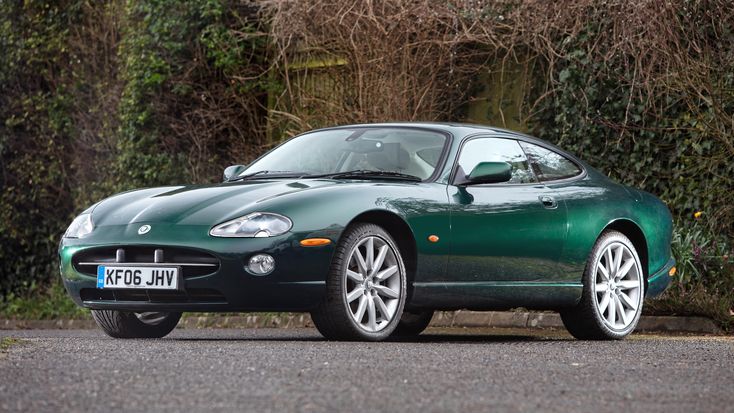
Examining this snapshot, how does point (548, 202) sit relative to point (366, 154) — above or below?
below

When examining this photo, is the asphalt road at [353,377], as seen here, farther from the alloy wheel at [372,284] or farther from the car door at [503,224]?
the car door at [503,224]

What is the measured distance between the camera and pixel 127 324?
338 inches

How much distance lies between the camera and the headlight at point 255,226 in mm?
7398

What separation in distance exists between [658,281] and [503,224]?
5.22 ft

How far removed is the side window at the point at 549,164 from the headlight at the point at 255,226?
2341 mm

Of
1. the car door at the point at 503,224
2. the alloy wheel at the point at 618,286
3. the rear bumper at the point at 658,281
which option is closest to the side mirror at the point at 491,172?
the car door at the point at 503,224

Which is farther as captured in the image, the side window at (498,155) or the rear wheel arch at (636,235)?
the rear wheel arch at (636,235)

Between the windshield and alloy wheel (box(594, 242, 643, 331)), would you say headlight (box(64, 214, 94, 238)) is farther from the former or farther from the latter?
alloy wheel (box(594, 242, 643, 331))

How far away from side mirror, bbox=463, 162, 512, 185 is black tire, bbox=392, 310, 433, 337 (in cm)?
189

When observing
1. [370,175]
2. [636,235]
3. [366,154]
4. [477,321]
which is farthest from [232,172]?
[477,321]

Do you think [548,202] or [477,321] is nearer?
Result: [548,202]

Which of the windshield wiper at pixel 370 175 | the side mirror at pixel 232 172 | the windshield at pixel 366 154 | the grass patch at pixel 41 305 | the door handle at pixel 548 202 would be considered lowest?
the grass patch at pixel 41 305

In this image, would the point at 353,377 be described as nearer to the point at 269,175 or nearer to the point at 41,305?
the point at 269,175

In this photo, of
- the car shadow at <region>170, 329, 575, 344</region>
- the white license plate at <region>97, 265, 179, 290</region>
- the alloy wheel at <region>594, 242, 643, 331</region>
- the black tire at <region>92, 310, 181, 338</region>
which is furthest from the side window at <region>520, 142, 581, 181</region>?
the white license plate at <region>97, 265, 179, 290</region>
